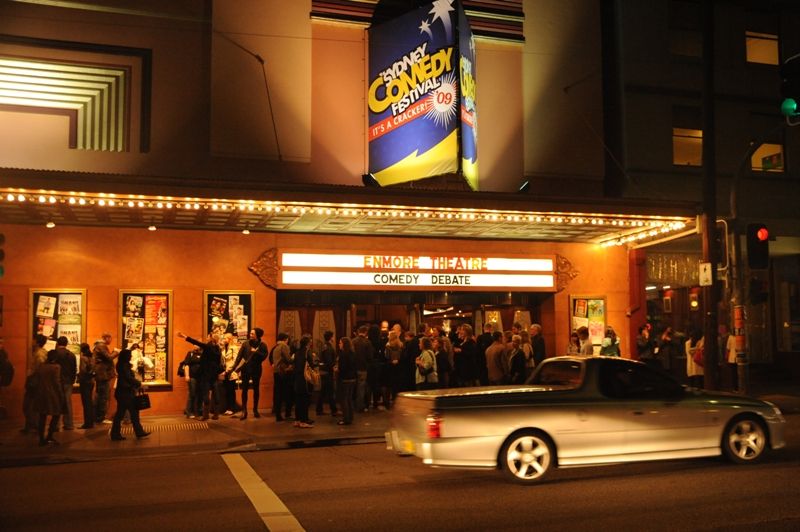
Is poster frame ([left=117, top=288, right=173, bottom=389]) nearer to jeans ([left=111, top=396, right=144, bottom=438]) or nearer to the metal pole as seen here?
jeans ([left=111, top=396, right=144, bottom=438])

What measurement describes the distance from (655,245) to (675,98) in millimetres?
4444

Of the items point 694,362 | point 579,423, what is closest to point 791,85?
point 579,423

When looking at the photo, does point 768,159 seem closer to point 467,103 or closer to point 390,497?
point 467,103

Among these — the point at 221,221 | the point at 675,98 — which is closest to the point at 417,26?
the point at 221,221

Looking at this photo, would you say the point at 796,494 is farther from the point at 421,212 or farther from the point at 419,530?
the point at 421,212

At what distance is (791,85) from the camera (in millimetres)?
13039

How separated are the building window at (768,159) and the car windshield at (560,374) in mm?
16425

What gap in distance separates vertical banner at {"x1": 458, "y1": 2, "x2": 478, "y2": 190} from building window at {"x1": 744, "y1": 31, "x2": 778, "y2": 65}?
32.0ft

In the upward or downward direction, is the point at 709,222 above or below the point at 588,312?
above

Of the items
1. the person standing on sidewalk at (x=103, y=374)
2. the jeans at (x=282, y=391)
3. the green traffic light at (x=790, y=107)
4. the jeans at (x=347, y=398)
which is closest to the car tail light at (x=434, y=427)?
the jeans at (x=347, y=398)

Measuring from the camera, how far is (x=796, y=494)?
8602 mm

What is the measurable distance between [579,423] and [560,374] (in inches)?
37.6

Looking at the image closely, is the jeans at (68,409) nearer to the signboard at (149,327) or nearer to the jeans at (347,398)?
the signboard at (149,327)

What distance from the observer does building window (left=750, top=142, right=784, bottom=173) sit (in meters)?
24.3
